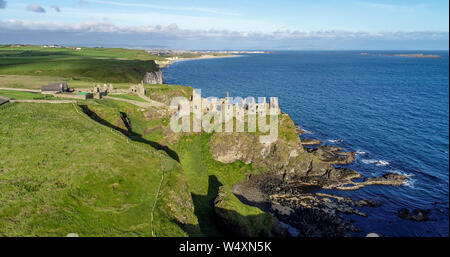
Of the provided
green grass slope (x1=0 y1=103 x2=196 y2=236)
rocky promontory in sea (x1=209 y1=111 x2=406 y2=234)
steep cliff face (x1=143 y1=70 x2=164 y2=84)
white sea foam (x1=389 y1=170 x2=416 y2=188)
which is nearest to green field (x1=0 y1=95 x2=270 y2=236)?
green grass slope (x1=0 y1=103 x2=196 y2=236)

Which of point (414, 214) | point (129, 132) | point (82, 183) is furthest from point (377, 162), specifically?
point (82, 183)

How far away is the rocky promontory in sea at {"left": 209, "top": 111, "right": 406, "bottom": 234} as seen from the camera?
44.6 meters

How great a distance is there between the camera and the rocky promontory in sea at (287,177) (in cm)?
4462

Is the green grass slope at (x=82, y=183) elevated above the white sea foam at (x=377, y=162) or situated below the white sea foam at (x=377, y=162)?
above

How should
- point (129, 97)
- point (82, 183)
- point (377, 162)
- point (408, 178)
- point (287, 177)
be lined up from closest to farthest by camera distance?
point (82, 183) < point (287, 177) < point (408, 178) < point (377, 162) < point (129, 97)

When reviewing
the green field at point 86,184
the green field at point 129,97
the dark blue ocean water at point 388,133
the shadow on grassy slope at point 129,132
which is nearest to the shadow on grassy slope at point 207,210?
the green field at point 86,184

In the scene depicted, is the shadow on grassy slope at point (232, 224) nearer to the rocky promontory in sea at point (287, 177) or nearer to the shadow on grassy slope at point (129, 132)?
the rocky promontory in sea at point (287, 177)

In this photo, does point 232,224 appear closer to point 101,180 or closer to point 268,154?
point 101,180

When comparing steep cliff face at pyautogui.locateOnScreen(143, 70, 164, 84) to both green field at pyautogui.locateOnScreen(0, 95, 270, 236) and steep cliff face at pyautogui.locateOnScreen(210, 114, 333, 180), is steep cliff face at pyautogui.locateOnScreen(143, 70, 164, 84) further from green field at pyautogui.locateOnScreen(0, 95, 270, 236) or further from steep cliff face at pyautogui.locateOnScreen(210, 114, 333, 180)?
steep cliff face at pyautogui.locateOnScreen(210, 114, 333, 180)

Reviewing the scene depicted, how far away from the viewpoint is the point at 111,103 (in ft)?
184

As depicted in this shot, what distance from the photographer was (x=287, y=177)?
51438 mm
